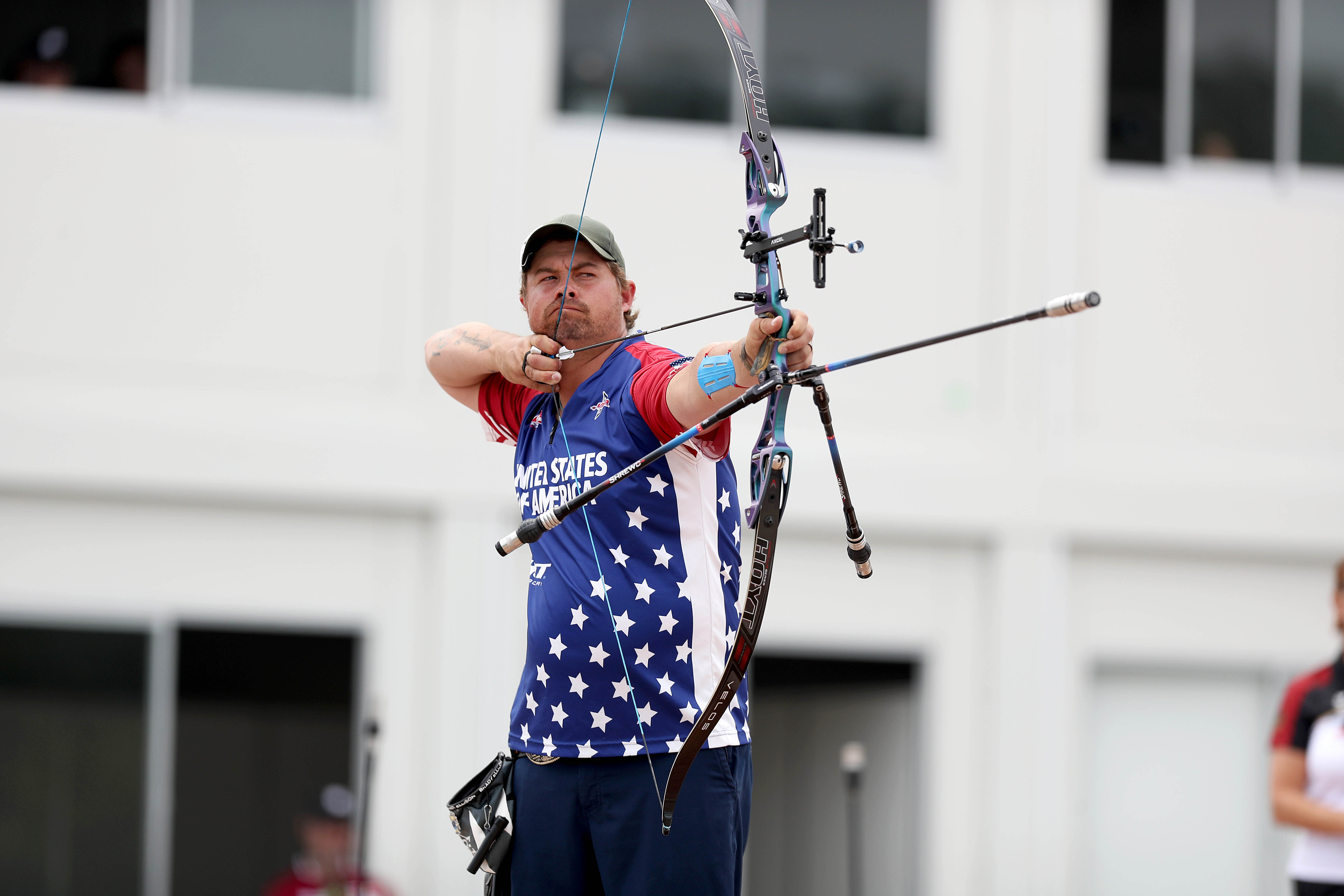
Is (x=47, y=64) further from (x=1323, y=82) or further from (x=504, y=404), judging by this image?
(x=1323, y=82)

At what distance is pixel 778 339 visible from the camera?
206cm

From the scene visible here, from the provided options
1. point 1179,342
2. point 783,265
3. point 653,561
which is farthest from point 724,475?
point 1179,342

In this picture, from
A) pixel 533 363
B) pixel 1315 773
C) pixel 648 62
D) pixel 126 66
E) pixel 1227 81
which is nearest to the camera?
pixel 533 363

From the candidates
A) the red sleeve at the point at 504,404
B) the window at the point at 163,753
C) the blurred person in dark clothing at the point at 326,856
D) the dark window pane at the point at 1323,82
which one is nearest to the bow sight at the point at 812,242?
the red sleeve at the point at 504,404

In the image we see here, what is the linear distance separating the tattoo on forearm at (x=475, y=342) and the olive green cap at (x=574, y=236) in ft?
0.62

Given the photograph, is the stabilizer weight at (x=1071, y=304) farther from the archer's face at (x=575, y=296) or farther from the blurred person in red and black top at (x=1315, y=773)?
the blurred person in red and black top at (x=1315, y=773)

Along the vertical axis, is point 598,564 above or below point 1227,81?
below

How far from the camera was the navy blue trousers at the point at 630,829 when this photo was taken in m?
2.19

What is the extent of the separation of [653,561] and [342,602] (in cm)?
431

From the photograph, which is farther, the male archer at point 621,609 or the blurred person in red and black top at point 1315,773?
the blurred person in red and black top at point 1315,773

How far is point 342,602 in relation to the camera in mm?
6324

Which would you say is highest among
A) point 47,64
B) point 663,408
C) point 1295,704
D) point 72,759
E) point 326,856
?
point 47,64

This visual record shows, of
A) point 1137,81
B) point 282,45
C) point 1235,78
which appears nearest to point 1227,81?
point 1235,78

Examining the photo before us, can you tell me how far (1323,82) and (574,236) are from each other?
20.0 ft
